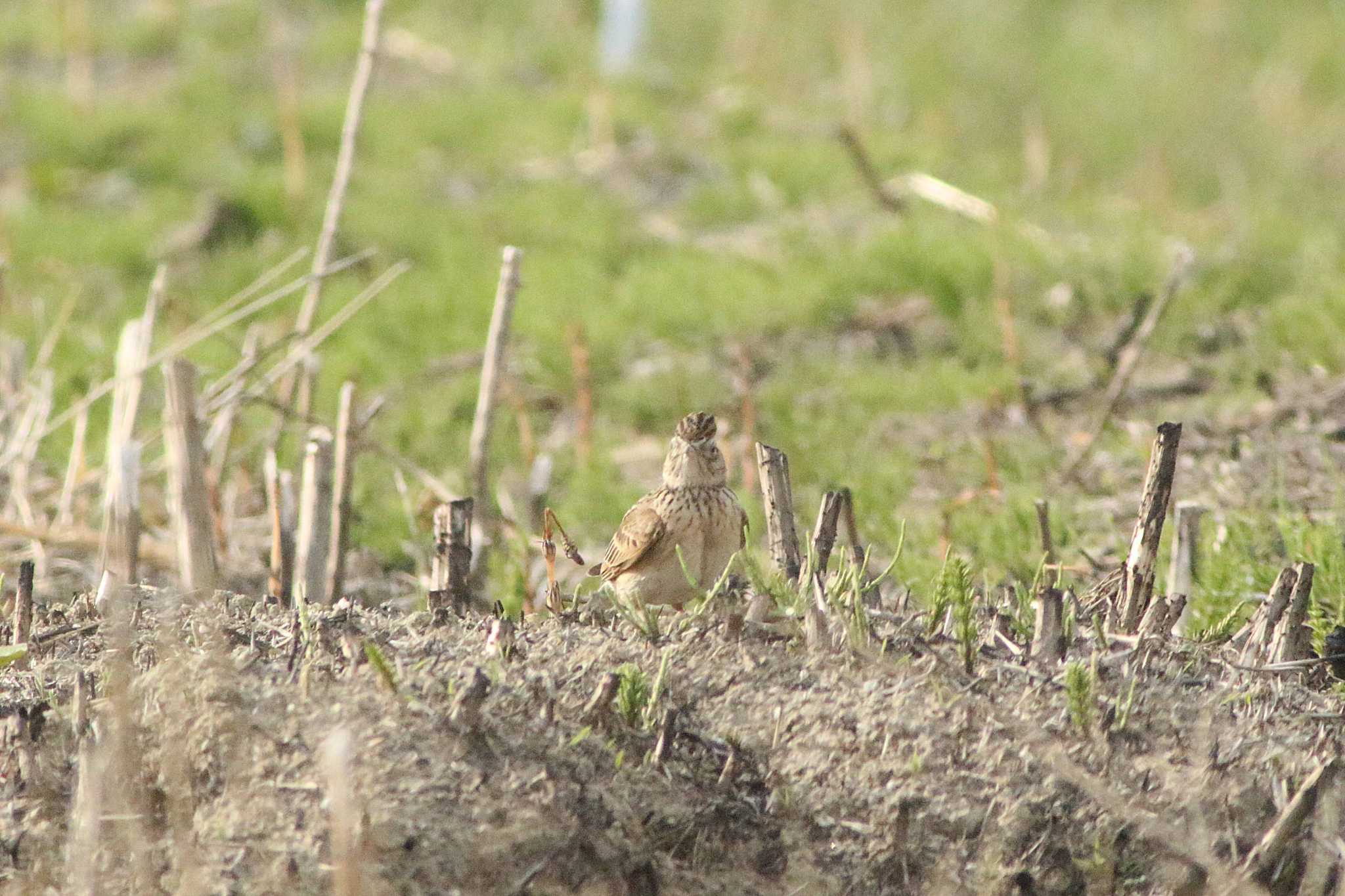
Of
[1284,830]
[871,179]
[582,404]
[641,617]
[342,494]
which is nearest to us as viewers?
[1284,830]

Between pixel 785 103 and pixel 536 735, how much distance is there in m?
9.32

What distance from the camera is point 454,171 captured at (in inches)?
411

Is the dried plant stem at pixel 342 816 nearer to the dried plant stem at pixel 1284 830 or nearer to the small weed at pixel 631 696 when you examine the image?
the small weed at pixel 631 696

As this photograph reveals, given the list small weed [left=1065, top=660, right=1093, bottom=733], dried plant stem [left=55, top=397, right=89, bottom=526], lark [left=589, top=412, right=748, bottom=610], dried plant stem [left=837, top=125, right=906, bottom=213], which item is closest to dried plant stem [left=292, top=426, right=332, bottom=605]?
lark [left=589, top=412, right=748, bottom=610]

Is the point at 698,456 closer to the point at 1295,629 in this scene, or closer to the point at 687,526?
the point at 687,526

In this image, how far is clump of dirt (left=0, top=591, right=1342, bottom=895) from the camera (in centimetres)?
272

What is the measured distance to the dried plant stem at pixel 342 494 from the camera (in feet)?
14.4

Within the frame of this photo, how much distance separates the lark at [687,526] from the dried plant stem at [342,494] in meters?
A: 0.84

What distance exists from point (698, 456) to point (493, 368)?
2.52 ft

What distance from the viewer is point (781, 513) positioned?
11.3 ft

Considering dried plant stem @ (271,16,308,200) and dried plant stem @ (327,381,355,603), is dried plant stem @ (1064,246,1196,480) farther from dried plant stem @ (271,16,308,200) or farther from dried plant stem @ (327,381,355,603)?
dried plant stem @ (271,16,308,200)

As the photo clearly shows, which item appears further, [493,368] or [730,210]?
[730,210]

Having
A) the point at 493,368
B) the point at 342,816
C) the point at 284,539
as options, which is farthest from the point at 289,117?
the point at 342,816

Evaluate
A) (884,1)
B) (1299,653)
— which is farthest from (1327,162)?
(1299,653)
